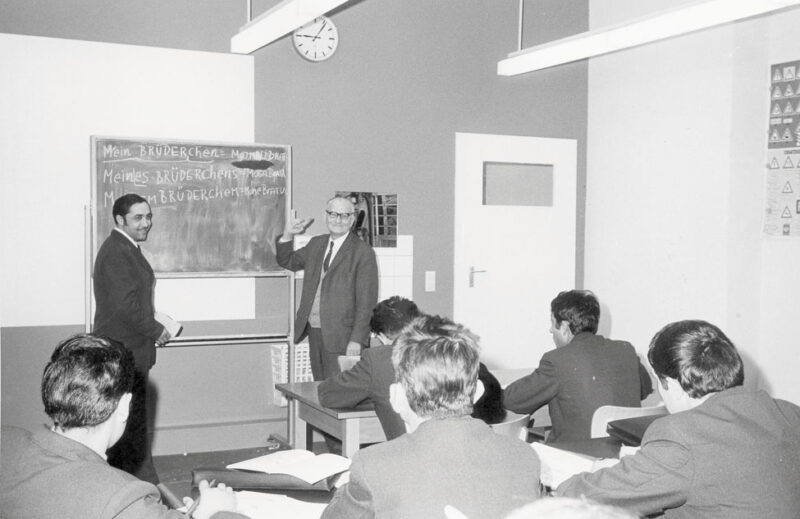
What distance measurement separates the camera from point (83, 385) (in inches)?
70.5

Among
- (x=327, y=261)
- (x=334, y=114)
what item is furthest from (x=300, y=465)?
(x=334, y=114)

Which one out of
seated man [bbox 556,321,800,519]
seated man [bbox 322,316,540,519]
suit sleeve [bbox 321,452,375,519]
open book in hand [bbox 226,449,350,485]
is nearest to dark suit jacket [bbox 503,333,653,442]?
open book in hand [bbox 226,449,350,485]

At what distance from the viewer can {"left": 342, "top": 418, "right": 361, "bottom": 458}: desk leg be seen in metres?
3.30

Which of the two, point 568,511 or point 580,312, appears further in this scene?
point 580,312

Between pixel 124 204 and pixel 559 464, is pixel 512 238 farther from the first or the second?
pixel 559 464

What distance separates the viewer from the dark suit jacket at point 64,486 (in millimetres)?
1537

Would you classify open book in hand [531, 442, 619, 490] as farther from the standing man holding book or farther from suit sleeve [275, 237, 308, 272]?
suit sleeve [275, 237, 308, 272]

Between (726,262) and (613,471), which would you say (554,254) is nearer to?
(726,262)

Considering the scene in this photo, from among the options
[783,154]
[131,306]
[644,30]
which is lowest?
[131,306]

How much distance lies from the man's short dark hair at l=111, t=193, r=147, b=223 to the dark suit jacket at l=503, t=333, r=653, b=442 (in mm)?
2451

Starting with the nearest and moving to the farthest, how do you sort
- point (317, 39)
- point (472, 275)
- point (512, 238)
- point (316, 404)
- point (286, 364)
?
point (316, 404), point (286, 364), point (317, 39), point (472, 275), point (512, 238)

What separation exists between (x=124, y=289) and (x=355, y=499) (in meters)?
2.98

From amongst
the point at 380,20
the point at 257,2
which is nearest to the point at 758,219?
the point at 380,20

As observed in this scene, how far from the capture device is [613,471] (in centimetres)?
199
